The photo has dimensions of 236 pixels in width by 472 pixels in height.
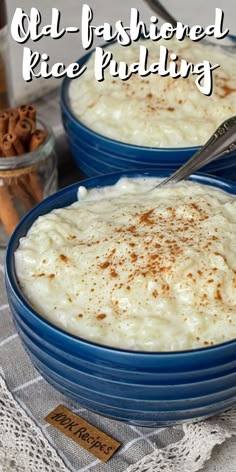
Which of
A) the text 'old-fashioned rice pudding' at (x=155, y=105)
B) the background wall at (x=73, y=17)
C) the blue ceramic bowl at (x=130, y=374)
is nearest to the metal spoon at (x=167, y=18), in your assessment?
the text 'old-fashioned rice pudding' at (x=155, y=105)

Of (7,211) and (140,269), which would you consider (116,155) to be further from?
(140,269)

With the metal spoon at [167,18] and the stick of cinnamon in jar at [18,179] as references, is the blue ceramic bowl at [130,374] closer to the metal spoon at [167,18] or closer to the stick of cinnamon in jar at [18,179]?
the stick of cinnamon in jar at [18,179]

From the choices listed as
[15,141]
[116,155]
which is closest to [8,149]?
[15,141]

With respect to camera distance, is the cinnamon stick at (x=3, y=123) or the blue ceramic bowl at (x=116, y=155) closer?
the blue ceramic bowl at (x=116, y=155)

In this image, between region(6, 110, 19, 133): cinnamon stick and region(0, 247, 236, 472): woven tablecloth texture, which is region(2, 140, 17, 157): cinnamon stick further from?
region(0, 247, 236, 472): woven tablecloth texture

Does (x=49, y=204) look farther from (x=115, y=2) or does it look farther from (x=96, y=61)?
(x=115, y=2)

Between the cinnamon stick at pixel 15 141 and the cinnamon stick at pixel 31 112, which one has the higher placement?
the cinnamon stick at pixel 31 112

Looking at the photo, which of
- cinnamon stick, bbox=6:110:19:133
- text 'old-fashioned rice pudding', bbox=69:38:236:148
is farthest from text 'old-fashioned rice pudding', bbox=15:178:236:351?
cinnamon stick, bbox=6:110:19:133
